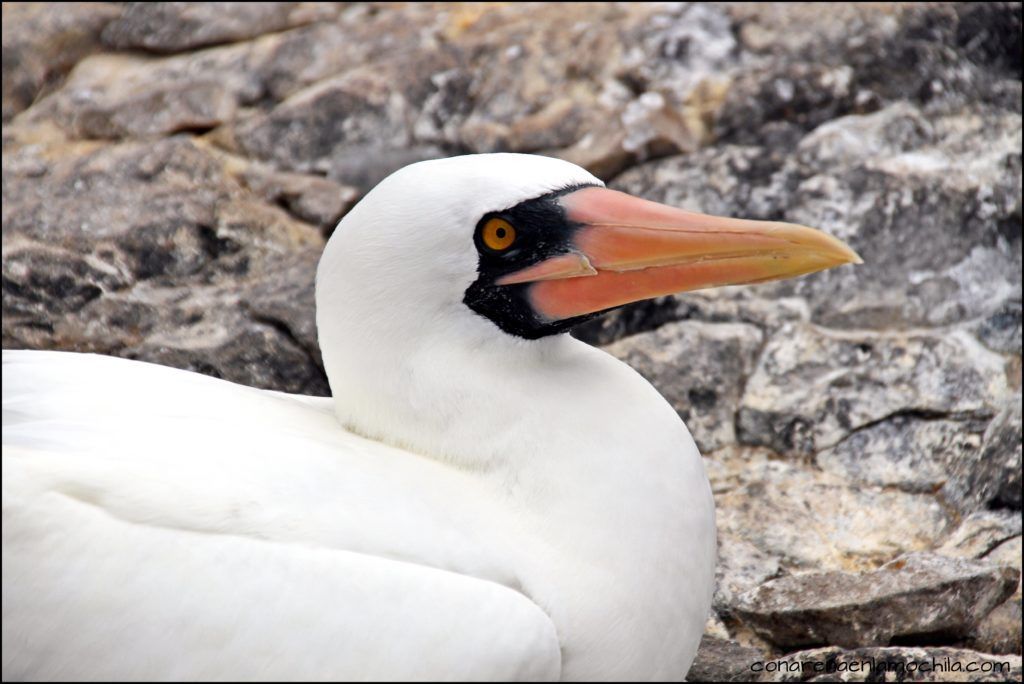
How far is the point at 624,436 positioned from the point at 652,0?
3.54 metres

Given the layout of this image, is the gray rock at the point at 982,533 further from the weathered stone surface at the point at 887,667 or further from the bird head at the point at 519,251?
the bird head at the point at 519,251

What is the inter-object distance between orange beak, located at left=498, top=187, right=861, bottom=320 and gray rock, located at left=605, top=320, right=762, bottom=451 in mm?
1417

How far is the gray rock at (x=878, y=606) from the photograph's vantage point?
3619mm

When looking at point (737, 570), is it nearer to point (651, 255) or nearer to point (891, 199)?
point (651, 255)

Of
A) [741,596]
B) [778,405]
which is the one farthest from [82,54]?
[741,596]

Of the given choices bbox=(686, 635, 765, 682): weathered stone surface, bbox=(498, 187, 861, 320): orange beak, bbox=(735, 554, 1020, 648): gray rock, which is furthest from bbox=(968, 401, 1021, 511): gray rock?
bbox=(498, 187, 861, 320): orange beak

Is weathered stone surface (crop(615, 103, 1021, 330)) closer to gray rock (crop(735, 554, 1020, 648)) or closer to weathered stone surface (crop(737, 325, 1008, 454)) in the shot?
weathered stone surface (crop(737, 325, 1008, 454))

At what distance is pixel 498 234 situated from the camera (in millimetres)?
3086

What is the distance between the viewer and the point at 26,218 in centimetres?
521

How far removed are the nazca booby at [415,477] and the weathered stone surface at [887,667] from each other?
25.1 inches

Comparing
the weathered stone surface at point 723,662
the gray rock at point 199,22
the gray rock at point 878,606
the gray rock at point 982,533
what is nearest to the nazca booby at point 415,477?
the weathered stone surface at point 723,662

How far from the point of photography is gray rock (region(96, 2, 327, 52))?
20.7 ft

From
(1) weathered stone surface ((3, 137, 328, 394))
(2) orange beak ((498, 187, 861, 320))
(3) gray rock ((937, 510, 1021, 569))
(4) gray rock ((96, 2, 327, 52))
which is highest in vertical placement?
(4) gray rock ((96, 2, 327, 52))

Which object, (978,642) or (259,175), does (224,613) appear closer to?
(978,642)
